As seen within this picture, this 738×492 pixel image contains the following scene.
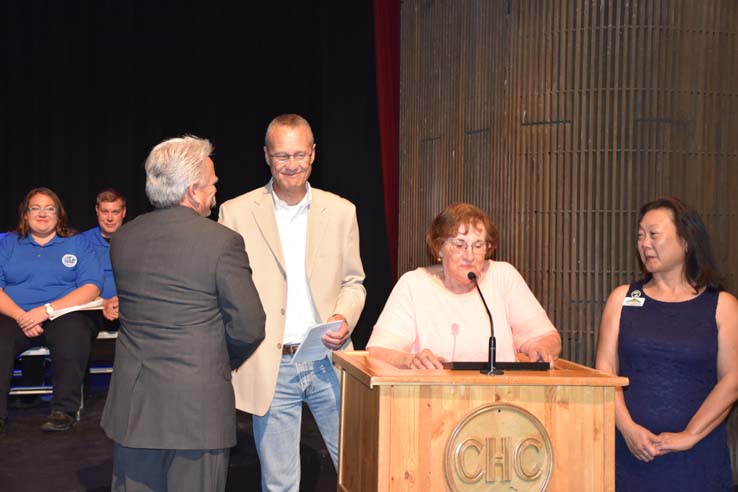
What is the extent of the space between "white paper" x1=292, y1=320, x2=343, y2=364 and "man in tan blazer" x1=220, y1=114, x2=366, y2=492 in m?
0.03

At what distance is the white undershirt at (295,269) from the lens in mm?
3068

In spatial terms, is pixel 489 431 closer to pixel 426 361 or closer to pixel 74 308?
pixel 426 361

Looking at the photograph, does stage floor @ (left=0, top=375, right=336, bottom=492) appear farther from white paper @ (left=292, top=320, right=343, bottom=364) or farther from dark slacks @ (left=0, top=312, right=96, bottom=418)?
white paper @ (left=292, top=320, right=343, bottom=364)

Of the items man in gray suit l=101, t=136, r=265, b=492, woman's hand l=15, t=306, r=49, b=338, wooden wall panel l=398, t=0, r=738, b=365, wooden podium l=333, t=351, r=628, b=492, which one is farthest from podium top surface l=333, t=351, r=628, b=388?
woman's hand l=15, t=306, r=49, b=338

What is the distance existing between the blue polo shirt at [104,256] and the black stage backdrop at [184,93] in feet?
3.46

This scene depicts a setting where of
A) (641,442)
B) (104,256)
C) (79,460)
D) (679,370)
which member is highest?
(104,256)

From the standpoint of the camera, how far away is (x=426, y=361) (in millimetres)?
2637

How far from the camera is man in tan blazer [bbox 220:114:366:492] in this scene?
9.77 ft

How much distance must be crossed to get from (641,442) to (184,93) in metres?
5.24

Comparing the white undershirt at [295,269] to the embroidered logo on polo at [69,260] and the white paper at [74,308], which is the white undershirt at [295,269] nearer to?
the white paper at [74,308]

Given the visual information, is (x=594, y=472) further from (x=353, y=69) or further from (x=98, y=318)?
(x=353, y=69)

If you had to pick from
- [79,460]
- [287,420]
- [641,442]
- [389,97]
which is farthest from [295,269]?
[389,97]

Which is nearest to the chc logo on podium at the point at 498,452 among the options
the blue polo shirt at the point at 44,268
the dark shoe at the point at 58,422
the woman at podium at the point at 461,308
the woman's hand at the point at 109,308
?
the woman at podium at the point at 461,308

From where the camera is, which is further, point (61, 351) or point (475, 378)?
point (61, 351)
